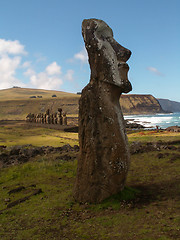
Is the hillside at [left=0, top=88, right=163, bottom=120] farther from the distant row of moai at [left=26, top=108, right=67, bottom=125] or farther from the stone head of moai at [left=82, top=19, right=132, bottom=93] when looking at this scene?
the stone head of moai at [left=82, top=19, right=132, bottom=93]

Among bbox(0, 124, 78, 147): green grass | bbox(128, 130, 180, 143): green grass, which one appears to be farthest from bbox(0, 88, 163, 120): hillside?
Answer: bbox(128, 130, 180, 143): green grass

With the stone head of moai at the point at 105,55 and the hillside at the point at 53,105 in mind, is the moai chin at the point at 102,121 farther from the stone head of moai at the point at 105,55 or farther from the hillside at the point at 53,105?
the hillside at the point at 53,105

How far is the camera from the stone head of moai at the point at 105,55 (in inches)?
237

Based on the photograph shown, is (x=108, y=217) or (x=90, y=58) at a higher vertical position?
(x=90, y=58)

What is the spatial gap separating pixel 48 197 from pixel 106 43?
15.0ft

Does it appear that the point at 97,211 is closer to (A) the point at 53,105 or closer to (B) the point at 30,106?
(B) the point at 30,106

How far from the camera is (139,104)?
572ft

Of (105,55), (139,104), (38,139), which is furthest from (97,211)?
(139,104)

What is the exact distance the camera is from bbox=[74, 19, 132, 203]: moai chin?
5.83 meters

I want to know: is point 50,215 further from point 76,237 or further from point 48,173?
→ point 48,173

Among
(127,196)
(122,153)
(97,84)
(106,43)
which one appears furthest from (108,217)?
(106,43)

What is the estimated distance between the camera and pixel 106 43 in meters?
6.13

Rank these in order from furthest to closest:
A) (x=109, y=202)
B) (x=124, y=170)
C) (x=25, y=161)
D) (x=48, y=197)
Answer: (x=25, y=161) < (x=48, y=197) < (x=124, y=170) < (x=109, y=202)

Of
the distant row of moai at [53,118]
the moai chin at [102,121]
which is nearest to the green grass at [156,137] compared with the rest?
the moai chin at [102,121]
